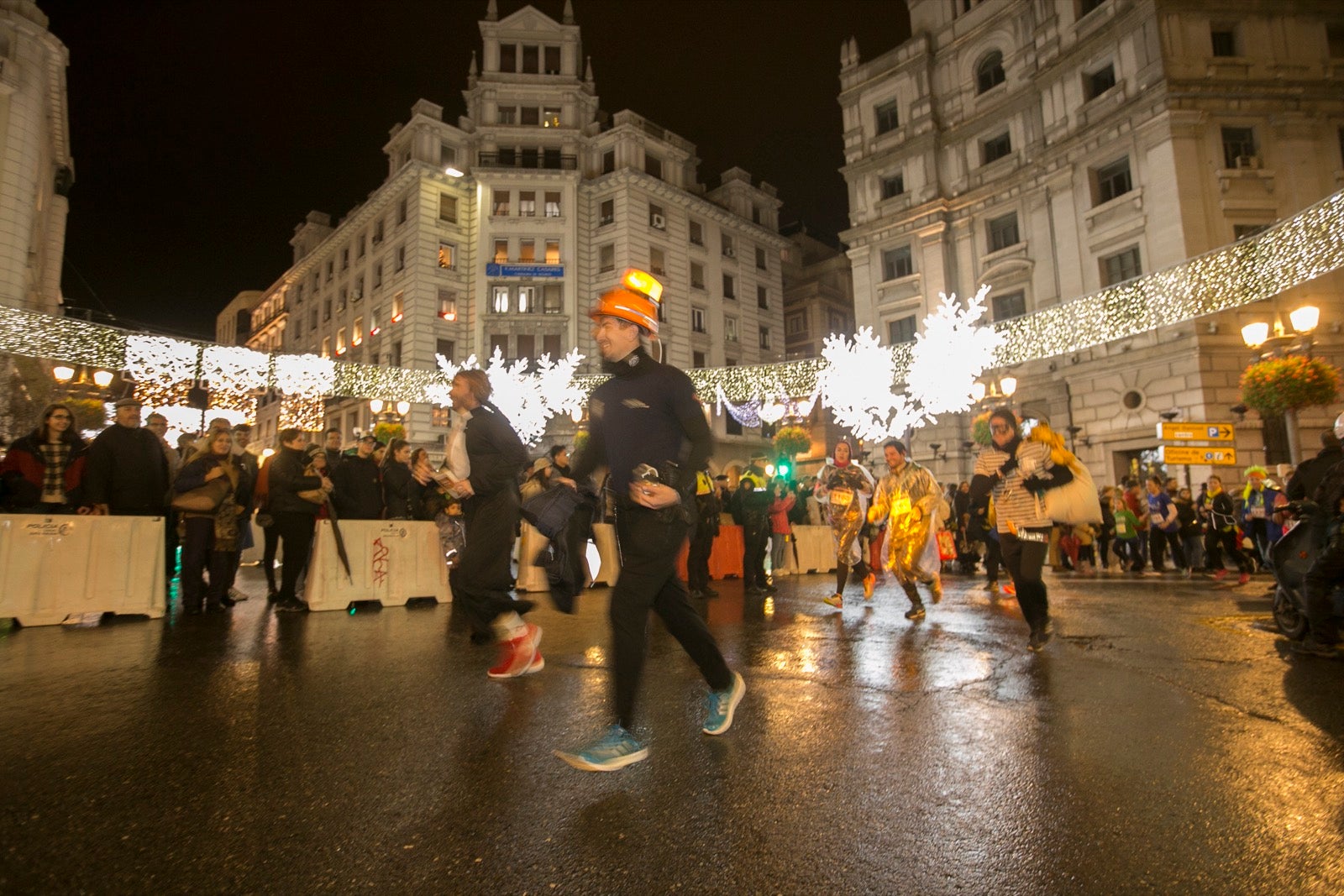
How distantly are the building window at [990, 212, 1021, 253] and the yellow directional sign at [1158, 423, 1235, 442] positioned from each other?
42.9ft

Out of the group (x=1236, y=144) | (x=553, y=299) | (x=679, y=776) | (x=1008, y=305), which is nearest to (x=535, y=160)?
(x=553, y=299)

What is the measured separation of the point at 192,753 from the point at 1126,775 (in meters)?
4.00

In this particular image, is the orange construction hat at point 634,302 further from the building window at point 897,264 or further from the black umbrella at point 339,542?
the building window at point 897,264

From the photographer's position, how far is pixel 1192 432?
17.4 meters

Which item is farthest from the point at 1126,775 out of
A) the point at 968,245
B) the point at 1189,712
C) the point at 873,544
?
the point at 968,245

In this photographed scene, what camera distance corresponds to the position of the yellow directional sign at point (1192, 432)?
1722cm

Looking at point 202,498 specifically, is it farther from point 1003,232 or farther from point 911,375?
point 1003,232

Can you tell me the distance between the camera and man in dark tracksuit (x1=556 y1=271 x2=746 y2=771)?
3.22 metres

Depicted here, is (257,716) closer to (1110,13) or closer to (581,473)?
(581,473)

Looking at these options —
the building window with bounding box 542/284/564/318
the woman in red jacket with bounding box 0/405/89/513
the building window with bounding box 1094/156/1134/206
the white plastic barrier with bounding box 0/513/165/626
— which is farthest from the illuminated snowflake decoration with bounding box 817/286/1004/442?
the woman in red jacket with bounding box 0/405/89/513

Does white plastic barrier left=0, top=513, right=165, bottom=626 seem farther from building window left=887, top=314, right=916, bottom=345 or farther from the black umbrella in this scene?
building window left=887, top=314, right=916, bottom=345

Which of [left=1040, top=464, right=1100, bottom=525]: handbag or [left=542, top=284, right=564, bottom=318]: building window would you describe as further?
[left=542, top=284, right=564, bottom=318]: building window

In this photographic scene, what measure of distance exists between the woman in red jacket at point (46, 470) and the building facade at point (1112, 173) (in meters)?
24.1

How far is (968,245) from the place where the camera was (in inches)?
1173
